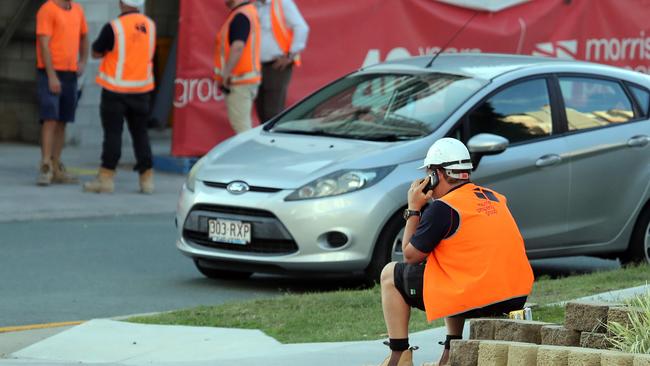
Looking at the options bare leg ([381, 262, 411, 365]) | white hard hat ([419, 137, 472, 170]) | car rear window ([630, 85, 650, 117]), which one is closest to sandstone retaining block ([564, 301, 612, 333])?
bare leg ([381, 262, 411, 365])

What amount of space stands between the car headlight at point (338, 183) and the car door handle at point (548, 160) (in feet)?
4.03

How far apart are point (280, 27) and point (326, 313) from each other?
7642 mm

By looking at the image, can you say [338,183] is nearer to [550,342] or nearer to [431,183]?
[431,183]

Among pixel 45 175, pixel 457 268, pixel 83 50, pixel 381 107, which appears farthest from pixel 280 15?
pixel 457 268

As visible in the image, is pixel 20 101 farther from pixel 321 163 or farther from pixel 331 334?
pixel 331 334

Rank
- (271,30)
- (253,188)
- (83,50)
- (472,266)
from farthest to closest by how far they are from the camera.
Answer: (271,30), (83,50), (253,188), (472,266)

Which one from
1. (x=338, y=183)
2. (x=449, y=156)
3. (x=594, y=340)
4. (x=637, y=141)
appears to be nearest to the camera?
(x=594, y=340)

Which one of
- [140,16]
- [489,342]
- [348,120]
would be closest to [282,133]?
[348,120]

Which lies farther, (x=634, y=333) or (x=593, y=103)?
(x=593, y=103)

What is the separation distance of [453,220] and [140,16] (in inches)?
324

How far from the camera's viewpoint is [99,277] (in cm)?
1070

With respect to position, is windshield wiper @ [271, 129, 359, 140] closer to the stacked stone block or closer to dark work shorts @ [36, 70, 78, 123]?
dark work shorts @ [36, 70, 78, 123]

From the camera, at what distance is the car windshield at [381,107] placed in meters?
10.6

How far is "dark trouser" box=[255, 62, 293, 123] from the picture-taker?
16203 mm
